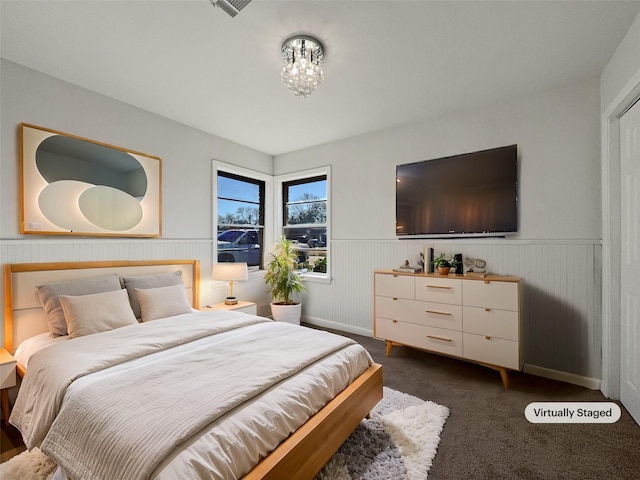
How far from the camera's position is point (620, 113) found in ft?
7.26

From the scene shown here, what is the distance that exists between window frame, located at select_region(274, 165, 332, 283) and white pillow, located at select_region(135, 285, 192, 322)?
1949mm

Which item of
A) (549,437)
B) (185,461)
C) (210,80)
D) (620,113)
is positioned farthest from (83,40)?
(549,437)

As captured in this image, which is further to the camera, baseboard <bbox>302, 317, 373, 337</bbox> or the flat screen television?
baseboard <bbox>302, 317, 373, 337</bbox>

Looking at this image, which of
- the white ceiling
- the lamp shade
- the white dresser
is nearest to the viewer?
the white ceiling

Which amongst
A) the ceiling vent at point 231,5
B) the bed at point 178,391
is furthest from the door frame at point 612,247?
the ceiling vent at point 231,5

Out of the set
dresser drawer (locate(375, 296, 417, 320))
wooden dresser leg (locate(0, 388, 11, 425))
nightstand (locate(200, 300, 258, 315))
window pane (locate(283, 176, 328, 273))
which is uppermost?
window pane (locate(283, 176, 328, 273))

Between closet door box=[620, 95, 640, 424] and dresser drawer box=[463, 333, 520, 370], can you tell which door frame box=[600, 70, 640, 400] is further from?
dresser drawer box=[463, 333, 520, 370]

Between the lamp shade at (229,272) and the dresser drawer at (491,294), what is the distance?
2412mm

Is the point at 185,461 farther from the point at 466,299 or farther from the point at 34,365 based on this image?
the point at 466,299

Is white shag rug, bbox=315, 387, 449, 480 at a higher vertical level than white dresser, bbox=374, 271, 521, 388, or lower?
lower

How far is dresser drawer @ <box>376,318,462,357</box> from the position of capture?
2.76 meters

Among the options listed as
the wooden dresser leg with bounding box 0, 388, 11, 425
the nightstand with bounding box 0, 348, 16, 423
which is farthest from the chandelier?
the wooden dresser leg with bounding box 0, 388, 11, 425

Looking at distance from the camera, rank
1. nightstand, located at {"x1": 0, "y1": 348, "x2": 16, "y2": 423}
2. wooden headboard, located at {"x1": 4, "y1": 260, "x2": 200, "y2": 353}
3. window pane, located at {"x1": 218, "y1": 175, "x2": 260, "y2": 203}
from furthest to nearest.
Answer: window pane, located at {"x1": 218, "y1": 175, "x2": 260, "y2": 203}, wooden headboard, located at {"x1": 4, "y1": 260, "x2": 200, "y2": 353}, nightstand, located at {"x1": 0, "y1": 348, "x2": 16, "y2": 423}

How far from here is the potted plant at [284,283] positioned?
4.03 metres
